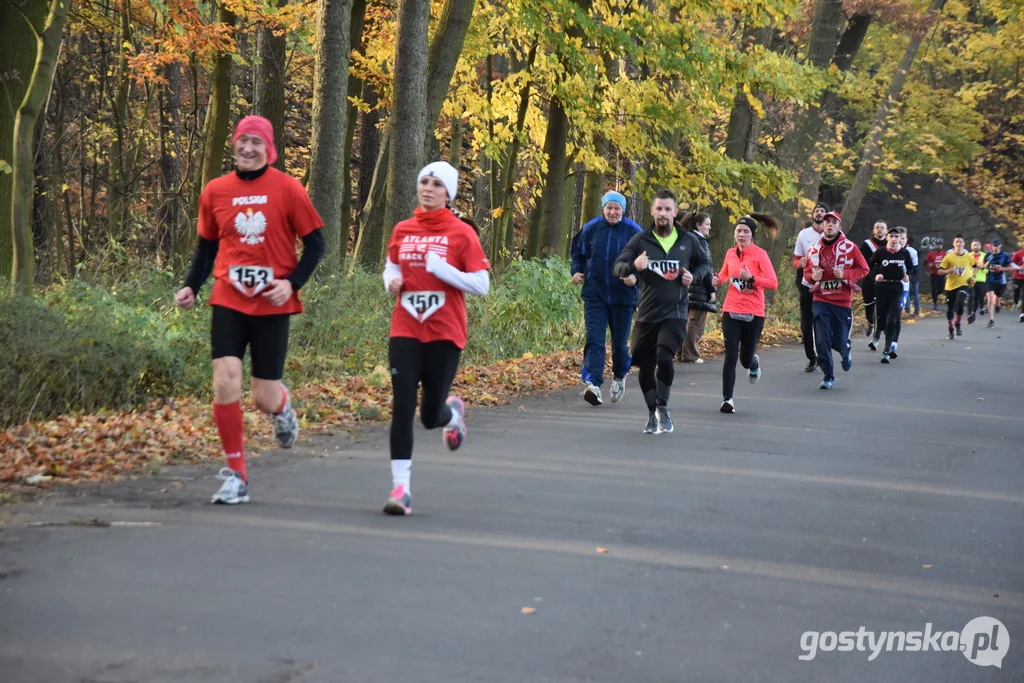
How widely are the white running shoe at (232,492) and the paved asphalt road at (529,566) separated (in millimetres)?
119

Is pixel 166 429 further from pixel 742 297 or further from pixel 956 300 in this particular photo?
pixel 956 300

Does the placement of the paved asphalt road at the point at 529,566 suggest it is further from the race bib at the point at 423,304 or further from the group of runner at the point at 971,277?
the group of runner at the point at 971,277

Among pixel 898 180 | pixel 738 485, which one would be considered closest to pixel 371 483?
pixel 738 485

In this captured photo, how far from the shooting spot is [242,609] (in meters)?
5.48

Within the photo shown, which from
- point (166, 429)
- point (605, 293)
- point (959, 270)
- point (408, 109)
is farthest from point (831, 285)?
point (959, 270)

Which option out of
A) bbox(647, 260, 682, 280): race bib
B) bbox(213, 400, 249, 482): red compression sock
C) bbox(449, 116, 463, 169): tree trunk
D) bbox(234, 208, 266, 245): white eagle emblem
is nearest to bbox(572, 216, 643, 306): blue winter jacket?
bbox(647, 260, 682, 280): race bib

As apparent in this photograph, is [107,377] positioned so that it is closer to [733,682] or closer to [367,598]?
[367,598]

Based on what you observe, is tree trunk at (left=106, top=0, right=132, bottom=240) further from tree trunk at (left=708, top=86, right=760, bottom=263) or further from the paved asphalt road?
the paved asphalt road

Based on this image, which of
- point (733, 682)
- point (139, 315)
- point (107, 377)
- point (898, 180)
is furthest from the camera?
point (898, 180)

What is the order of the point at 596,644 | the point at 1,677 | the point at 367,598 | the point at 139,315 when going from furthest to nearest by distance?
the point at 139,315 → the point at 367,598 → the point at 596,644 → the point at 1,677

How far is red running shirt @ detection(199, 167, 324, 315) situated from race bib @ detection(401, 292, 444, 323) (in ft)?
2.44

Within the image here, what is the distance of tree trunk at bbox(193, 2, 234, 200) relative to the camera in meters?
22.2

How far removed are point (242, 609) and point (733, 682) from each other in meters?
1.99

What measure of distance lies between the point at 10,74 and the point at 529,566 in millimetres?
13197
